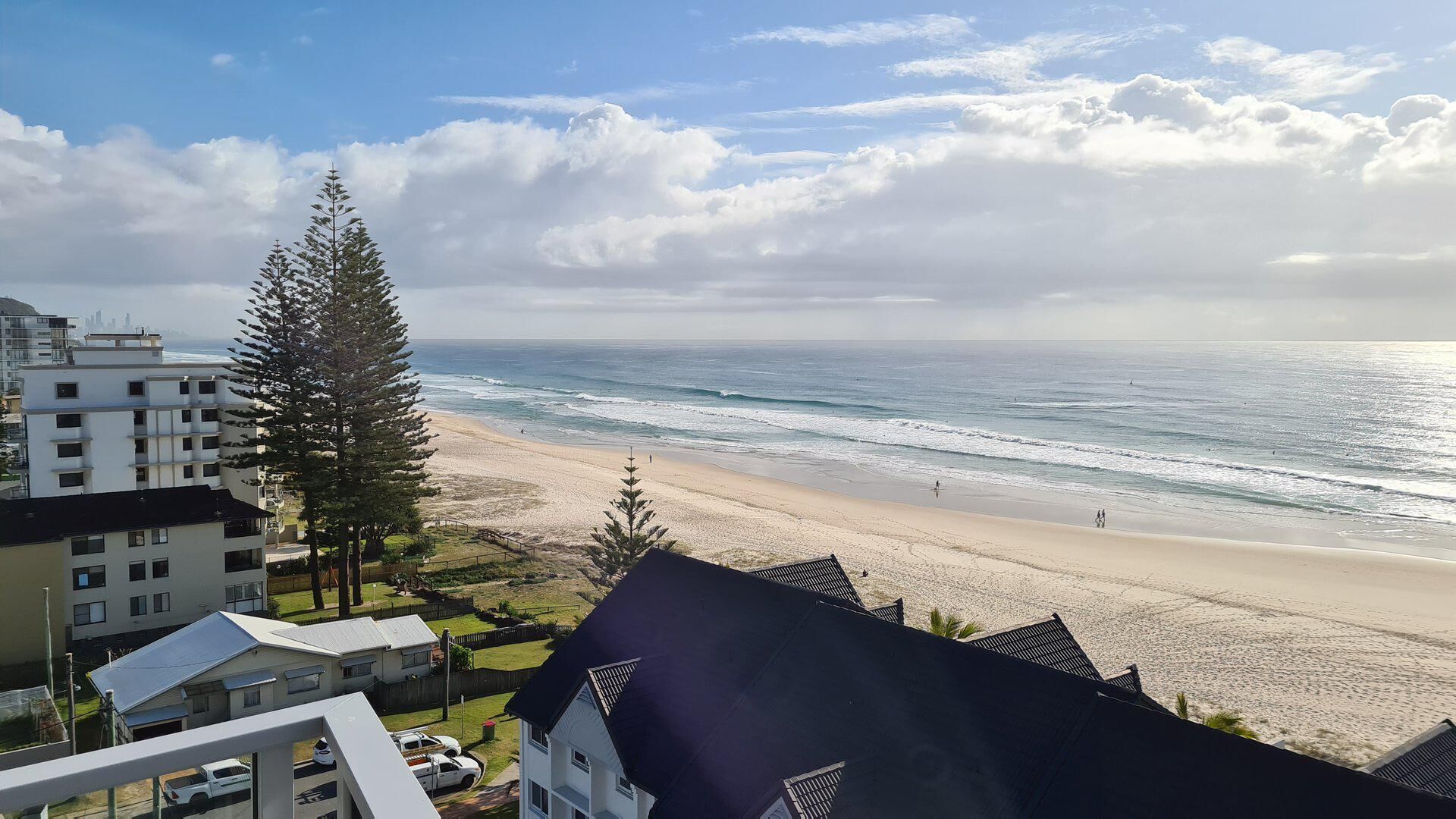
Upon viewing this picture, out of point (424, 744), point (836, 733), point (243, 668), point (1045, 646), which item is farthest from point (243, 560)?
point (1045, 646)

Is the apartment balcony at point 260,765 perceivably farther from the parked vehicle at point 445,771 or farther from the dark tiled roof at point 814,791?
the parked vehicle at point 445,771

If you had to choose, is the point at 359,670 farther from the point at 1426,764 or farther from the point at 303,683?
the point at 1426,764

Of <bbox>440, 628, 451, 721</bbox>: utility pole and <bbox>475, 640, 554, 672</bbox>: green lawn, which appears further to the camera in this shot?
<bbox>475, 640, 554, 672</bbox>: green lawn

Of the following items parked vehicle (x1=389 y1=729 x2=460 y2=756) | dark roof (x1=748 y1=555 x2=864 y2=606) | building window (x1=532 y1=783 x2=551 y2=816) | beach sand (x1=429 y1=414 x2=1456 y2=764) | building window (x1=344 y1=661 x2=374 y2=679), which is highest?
dark roof (x1=748 y1=555 x2=864 y2=606)

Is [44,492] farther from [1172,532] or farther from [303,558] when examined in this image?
[1172,532]

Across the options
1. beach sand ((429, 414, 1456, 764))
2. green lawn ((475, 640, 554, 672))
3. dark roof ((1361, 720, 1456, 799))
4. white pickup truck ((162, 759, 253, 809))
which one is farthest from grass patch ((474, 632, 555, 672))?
white pickup truck ((162, 759, 253, 809))

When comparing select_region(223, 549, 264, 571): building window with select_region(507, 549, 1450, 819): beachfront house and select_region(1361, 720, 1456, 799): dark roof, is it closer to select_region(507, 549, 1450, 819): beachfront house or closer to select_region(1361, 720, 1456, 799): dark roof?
select_region(507, 549, 1450, 819): beachfront house
